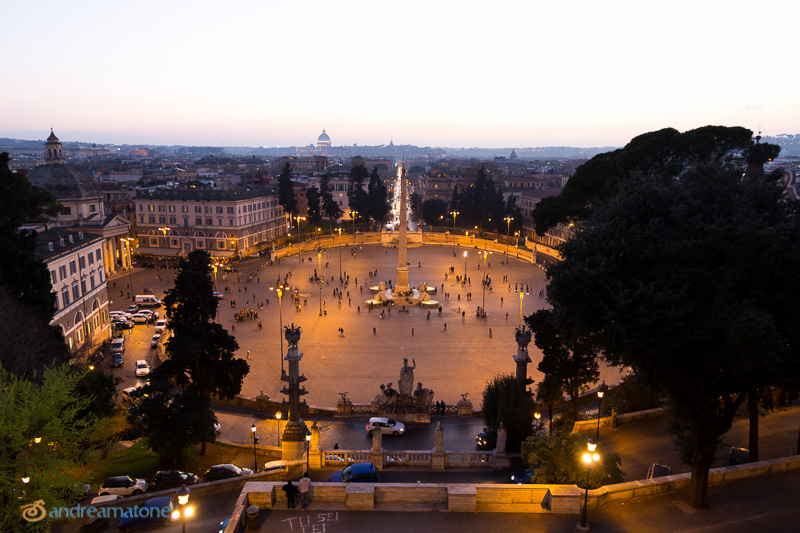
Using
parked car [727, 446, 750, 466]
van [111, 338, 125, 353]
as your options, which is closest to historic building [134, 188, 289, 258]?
van [111, 338, 125, 353]

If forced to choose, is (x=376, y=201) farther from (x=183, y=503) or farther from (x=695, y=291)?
(x=183, y=503)

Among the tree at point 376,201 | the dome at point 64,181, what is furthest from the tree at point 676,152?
the tree at point 376,201

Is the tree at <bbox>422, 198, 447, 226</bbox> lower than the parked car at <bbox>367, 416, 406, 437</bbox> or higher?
higher

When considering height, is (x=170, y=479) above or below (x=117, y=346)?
above

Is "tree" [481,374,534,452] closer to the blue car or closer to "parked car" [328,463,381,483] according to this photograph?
"parked car" [328,463,381,483]

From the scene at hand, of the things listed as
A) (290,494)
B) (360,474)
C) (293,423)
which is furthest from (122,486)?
(360,474)

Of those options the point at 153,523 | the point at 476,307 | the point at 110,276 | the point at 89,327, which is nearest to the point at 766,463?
the point at 153,523
